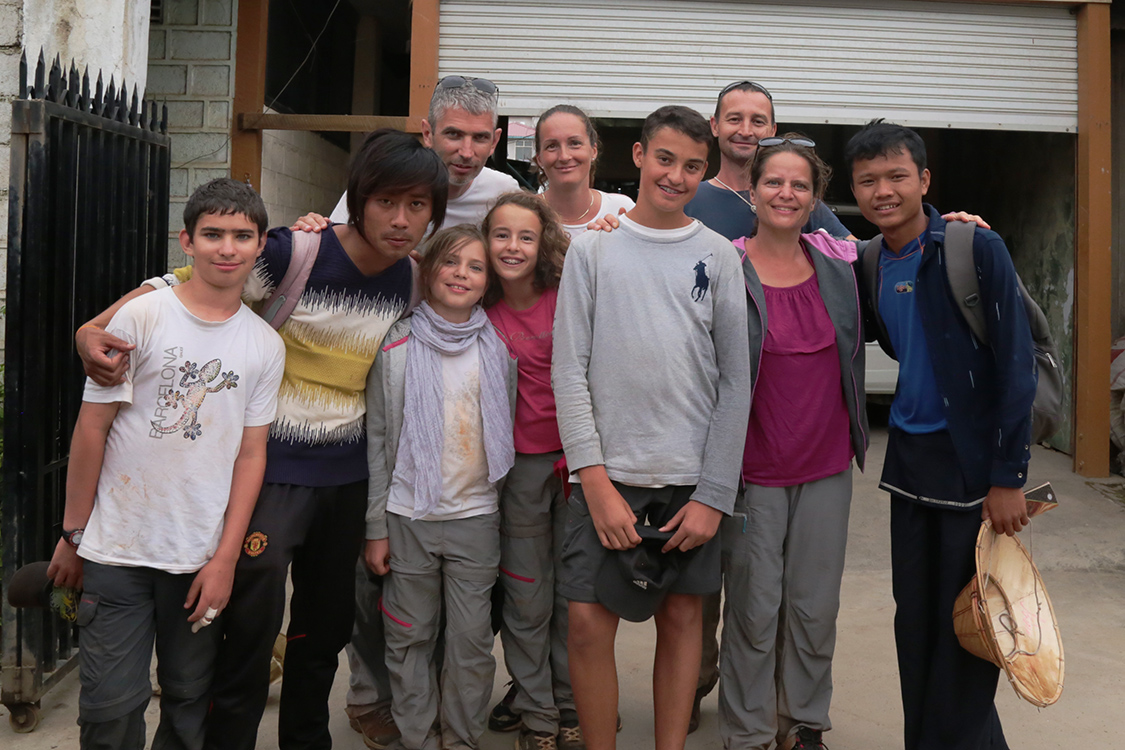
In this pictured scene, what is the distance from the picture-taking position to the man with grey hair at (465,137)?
124 inches

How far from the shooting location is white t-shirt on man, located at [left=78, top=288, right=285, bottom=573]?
7.30 ft

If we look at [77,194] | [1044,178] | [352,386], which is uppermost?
[1044,178]

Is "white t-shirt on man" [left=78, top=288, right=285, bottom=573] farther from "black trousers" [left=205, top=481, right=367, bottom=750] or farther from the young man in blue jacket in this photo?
the young man in blue jacket

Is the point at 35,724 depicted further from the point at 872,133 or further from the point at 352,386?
the point at 872,133

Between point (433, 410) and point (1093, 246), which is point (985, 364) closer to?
point (433, 410)

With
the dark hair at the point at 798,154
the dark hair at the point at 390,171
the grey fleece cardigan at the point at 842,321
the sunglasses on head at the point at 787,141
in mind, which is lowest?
the grey fleece cardigan at the point at 842,321

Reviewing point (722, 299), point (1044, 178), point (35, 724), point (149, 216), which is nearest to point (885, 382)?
point (1044, 178)

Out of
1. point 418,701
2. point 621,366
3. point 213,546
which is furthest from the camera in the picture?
point 418,701

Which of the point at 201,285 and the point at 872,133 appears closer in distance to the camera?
the point at 201,285

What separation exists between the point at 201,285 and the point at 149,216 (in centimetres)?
139

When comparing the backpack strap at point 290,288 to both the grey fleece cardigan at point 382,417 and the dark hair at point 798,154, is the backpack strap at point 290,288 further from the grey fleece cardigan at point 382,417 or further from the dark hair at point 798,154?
the dark hair at point 798,154

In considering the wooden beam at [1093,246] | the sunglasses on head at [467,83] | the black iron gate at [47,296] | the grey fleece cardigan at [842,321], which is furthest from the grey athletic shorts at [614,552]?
the wooden beam at [1093,246]

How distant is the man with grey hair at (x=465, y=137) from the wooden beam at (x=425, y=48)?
9.41 ft

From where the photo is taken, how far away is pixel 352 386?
263 centimetres
